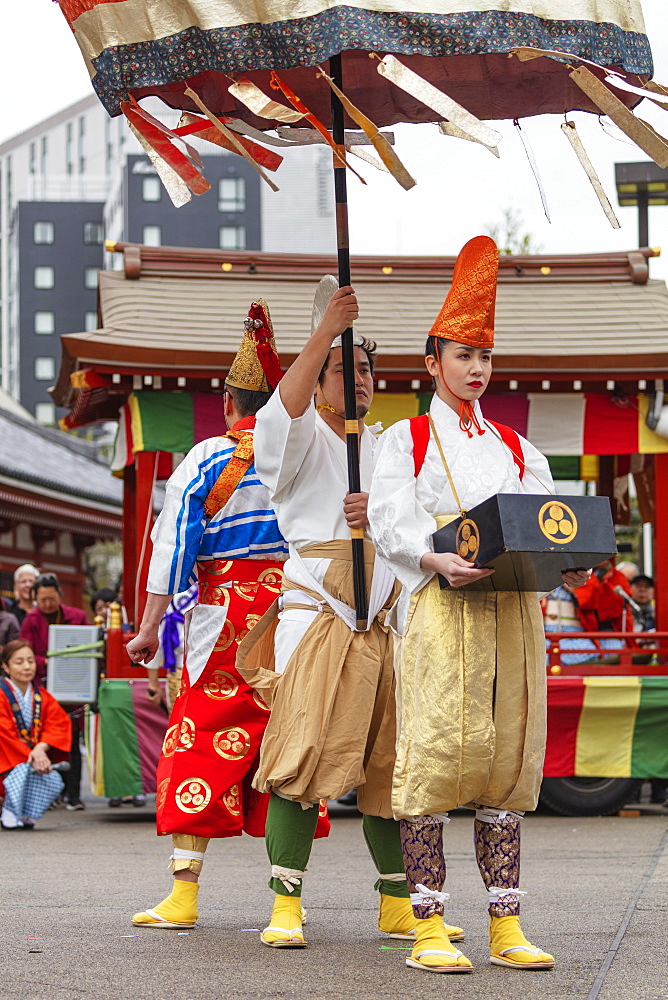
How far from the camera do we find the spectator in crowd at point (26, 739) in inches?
319

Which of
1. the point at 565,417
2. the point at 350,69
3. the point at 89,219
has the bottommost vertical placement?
the point at 565,417

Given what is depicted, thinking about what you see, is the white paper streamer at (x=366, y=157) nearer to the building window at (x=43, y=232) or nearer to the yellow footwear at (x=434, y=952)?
the yellow footwear at (x=434, y=952)

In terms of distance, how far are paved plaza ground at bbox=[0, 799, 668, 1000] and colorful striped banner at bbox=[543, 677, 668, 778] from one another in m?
1.20

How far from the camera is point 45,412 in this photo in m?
65.7

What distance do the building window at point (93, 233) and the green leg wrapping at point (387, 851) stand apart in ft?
208

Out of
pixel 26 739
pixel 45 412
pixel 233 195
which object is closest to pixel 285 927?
pixel 26 739

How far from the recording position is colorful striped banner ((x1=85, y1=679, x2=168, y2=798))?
870cm

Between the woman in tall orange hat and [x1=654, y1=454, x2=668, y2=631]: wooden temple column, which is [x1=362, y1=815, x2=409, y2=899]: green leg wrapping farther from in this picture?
[x1=654, y1=454, x2=668, y2=631]: wooden temple column

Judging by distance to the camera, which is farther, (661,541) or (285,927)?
(661,541)

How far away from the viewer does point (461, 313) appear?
3.64 metres

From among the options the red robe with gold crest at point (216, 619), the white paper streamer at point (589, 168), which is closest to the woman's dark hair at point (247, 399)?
the red robe with gold crest at point (216, 619)

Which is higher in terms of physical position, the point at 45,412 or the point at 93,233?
the point at 93,233

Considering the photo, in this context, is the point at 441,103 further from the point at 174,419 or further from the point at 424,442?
the point at 174,419

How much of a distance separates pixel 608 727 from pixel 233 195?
177 ft
